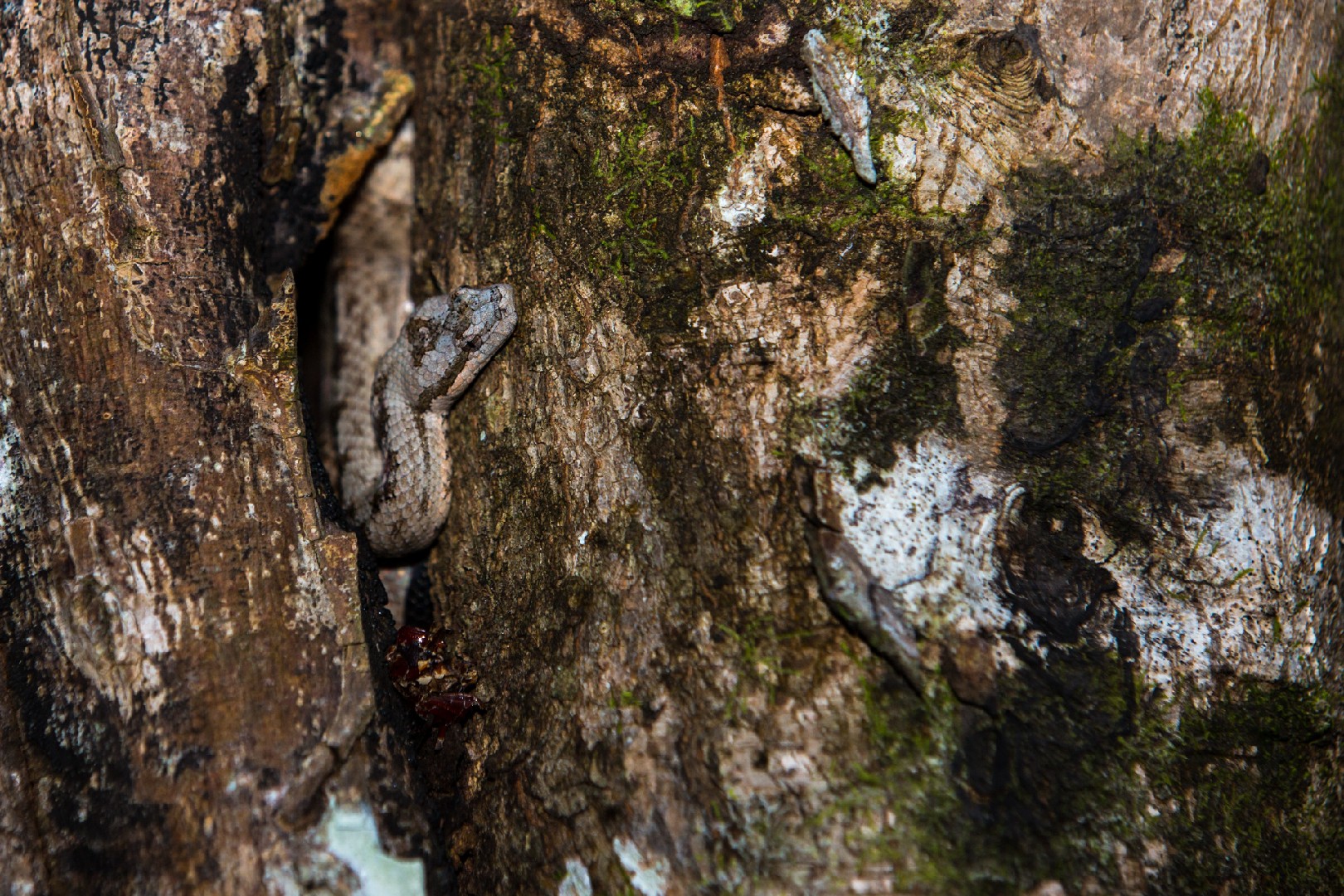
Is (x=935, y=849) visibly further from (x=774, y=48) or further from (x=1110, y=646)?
(x=774, y=48)

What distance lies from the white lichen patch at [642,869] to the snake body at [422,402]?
1.45 meters

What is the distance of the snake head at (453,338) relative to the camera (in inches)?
119

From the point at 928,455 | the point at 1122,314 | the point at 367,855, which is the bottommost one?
the point at 367,855

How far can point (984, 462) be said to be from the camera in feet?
8.27

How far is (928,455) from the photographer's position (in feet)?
8.21

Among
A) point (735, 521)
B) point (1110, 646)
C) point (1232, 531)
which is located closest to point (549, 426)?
point (735, 521)

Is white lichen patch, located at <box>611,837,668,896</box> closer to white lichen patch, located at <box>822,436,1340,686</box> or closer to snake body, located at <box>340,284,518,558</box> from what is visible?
white lichen patch, located at <box>822,436,1340,686</box>

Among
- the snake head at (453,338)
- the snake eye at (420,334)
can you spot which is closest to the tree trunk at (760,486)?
the snake head at (453,338)

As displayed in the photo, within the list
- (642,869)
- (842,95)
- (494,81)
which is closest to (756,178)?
(842,95)

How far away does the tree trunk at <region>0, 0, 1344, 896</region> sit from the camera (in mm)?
2283

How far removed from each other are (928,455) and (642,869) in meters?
1.34

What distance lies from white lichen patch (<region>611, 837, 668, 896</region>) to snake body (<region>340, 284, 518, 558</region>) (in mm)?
A: 1448

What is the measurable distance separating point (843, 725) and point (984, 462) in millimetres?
837

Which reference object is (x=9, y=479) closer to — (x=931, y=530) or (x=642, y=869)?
(x=642, y=869)
